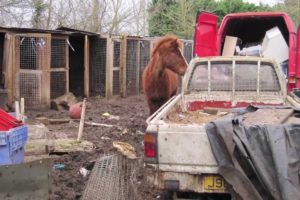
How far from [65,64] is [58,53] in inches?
14.9

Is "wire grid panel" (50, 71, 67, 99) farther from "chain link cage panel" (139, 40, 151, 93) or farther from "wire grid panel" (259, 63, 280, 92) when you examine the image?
"wire grid panel" (259, 63, 280, 92)

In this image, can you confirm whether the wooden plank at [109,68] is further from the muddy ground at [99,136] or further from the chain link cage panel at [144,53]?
the chain link cage panel at [144,53]

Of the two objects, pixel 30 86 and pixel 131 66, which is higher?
pixel 131 66

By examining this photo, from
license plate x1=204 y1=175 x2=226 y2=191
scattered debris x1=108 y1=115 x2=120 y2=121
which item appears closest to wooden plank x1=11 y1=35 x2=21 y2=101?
scattered debris x1=108 y1=115 x2=120 y2=121

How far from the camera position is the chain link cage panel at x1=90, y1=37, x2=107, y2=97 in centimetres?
1634

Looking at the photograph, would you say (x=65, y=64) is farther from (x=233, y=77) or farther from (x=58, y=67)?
(x=233, y=77)

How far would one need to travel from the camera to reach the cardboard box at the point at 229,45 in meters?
11.2

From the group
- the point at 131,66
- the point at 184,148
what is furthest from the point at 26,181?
the point at 131,66

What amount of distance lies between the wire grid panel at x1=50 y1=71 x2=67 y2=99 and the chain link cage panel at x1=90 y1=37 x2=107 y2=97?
202 centimetres

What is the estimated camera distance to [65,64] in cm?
1448

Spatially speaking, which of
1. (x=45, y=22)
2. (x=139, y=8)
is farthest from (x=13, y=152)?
(x=139, y=8)

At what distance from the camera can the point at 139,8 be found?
27906 millimetres

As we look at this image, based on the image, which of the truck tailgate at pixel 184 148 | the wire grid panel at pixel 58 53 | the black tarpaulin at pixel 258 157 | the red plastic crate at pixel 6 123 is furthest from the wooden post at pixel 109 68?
the black tarpaulin at pixel 258 157

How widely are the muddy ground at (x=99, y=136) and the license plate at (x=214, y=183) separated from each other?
0.67m
